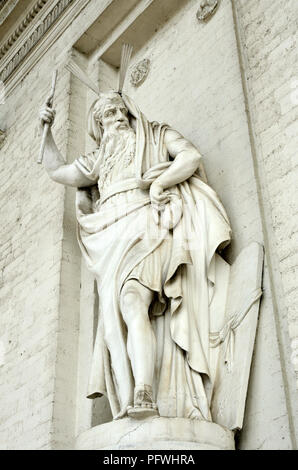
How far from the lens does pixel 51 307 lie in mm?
4859

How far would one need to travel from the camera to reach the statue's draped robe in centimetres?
374

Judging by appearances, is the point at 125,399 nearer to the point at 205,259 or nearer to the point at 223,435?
the point at 223,435

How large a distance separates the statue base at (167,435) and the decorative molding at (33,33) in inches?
173

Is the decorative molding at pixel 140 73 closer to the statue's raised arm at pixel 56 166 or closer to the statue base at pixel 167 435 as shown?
the statue's raised arm at pixel 56 166

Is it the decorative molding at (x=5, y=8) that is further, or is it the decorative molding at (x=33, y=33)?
the decorative molding at (x=5, y=8)

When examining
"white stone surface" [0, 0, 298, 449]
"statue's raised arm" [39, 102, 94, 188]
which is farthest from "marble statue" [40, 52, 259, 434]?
"white stone surface" [0, 0, 298, 449]

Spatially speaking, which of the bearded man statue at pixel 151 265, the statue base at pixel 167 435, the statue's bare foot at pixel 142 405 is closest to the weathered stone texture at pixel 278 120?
the bearded man statue at pixel 151 265

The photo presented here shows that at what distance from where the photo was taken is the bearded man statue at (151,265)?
3.71 m

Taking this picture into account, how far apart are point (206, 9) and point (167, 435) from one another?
3.38 m

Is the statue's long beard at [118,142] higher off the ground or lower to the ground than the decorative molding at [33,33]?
lower

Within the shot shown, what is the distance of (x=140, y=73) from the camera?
5922mm

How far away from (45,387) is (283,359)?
63.9 inches

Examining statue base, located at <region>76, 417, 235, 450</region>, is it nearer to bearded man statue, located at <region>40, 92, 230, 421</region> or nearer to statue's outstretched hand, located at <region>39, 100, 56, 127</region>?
bearded man statue, located at <region>40, 92, 230, 421</region>

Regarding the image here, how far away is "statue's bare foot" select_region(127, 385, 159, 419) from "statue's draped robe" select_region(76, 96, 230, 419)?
159 millimetres
